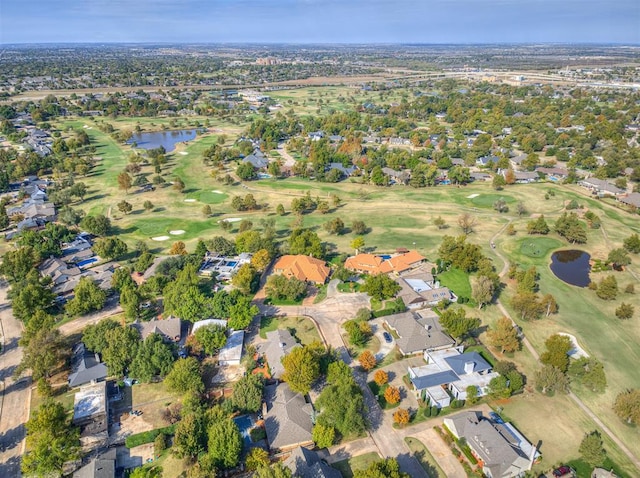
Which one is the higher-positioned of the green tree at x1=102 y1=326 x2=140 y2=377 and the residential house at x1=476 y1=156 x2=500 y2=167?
the residential house at x1=476 y1=156 x2=500 y2=167

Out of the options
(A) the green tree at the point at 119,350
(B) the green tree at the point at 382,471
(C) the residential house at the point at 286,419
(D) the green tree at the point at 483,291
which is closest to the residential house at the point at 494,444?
(B) the green tree at the point at 382,471

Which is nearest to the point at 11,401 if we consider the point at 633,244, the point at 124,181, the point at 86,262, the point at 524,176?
the point at 86,262

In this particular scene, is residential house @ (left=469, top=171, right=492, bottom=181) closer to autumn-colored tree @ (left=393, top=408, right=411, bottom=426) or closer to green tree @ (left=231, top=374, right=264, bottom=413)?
autumn-colored tree @ (left=393, top=408, right=411, bottom=426)

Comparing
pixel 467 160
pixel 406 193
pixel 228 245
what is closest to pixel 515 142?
pixel 467 160

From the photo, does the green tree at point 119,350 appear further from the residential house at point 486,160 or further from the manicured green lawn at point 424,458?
the residential house at point 486,160

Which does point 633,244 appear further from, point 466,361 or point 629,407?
point 466,361

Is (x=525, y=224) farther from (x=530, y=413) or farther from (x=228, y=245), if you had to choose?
(x=228, y=245)

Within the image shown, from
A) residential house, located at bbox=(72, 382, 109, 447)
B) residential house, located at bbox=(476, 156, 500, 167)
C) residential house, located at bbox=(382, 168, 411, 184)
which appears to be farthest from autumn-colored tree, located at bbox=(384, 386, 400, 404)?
residential house, located at bbox=(476, 156, 500, 167)
